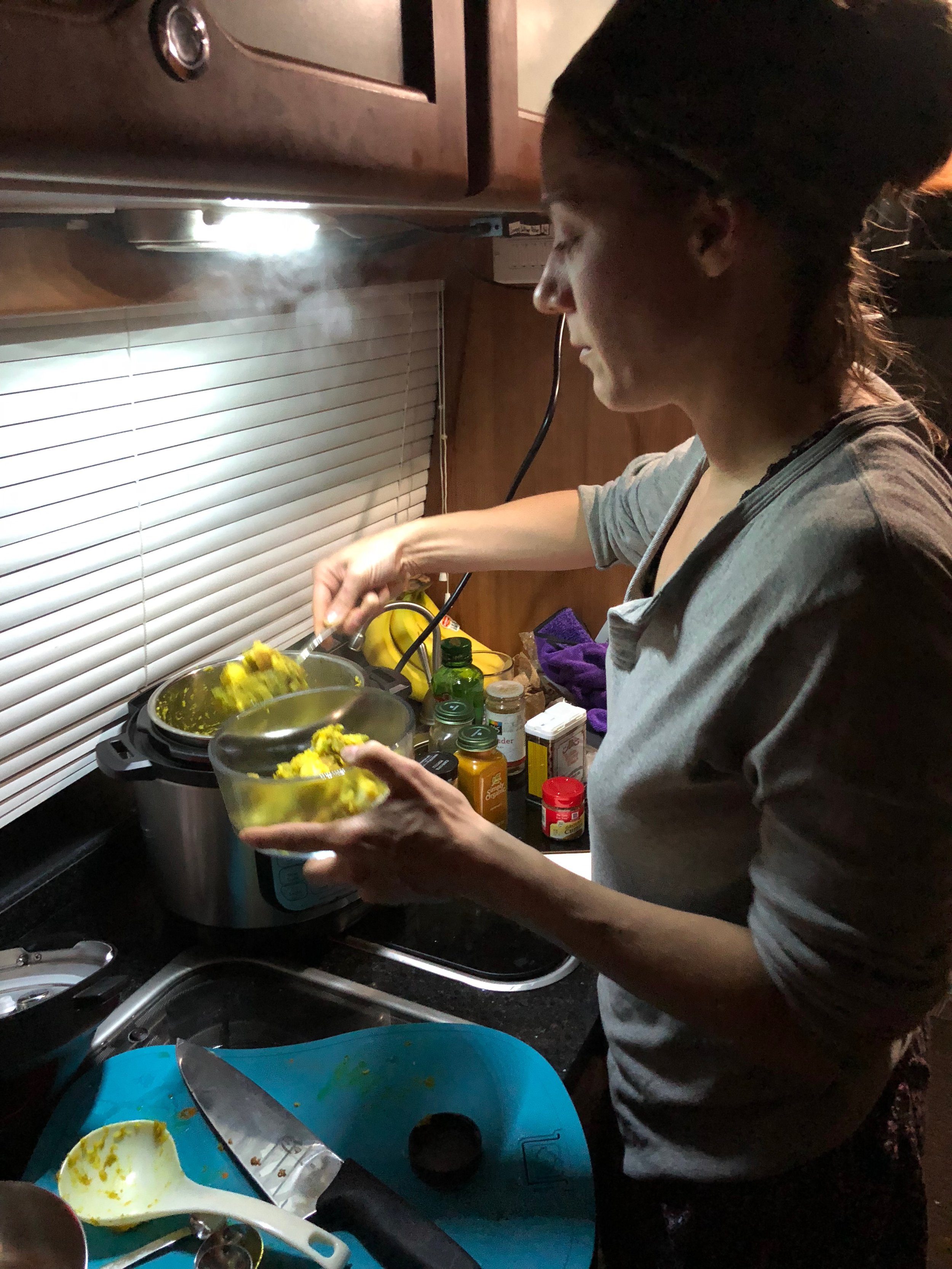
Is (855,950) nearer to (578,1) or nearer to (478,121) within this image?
(478,121)

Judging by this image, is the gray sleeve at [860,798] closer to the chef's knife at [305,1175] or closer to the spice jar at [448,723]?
the chef's knife at [305,1175]

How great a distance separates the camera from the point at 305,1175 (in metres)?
0.71

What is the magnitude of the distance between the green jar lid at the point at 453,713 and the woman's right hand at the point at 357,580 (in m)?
0.19

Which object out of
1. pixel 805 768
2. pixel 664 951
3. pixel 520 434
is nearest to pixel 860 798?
pixel 805 768

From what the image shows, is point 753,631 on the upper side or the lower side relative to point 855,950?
upper

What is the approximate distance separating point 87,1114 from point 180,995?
166 mm

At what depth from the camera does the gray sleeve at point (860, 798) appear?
0.47 meters

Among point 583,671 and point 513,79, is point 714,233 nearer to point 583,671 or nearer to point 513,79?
point 513,79

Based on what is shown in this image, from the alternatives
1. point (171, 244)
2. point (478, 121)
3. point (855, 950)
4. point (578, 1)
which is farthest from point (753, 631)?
point (171, 244)

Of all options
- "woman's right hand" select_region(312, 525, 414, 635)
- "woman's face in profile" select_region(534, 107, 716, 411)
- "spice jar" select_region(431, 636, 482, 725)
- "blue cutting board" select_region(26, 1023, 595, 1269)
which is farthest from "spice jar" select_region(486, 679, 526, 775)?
"woman's face in profile" select_region(534, 107, 716, 411)

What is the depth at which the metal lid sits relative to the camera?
3.23 feet

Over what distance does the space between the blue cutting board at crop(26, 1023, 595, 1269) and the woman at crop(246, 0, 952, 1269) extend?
0.26 ft

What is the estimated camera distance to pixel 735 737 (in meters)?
0.55

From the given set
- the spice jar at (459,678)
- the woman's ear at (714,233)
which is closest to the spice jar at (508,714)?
the spice jar at (459,678)
